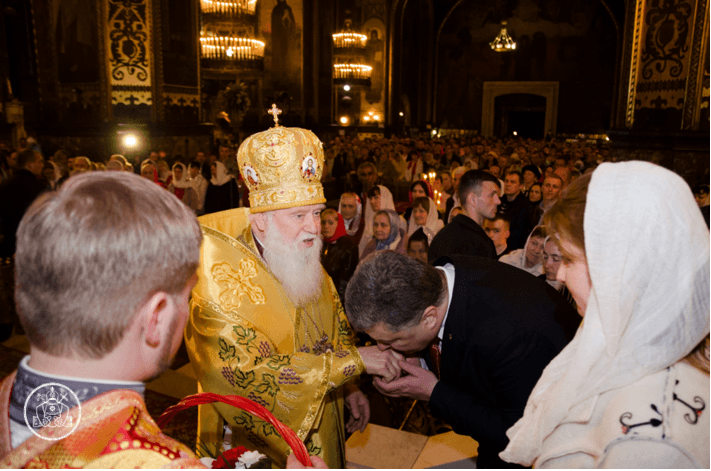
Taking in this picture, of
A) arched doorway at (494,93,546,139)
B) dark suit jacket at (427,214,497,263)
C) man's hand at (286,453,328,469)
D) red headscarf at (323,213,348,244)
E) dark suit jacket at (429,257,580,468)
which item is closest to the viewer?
man's hand at (286,453,328,469)

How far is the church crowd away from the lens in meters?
0.84

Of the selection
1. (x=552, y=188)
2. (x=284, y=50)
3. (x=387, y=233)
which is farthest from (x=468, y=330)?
(x=284, y=50)

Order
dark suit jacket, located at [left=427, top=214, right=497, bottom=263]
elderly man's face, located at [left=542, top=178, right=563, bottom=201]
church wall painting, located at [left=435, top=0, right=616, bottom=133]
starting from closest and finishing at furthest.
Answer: dark suit jacket, located at [left=427, top=214, right=497, bottom=263]
elderly man's face, located at [left=542, top=178, right=563, bottom=201]
church wall painting, located at [left=435, top=0, right=616, bottom=133]

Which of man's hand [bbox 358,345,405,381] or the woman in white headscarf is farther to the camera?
man's hand [bbox 358,345,405,381]

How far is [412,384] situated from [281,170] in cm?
108

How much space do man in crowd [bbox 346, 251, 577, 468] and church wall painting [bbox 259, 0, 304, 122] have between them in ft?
56.3

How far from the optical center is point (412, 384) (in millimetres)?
1914

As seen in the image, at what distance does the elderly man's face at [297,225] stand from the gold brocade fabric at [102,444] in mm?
1423

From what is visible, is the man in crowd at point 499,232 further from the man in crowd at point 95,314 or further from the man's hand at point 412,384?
the man in crowd at point 95,314

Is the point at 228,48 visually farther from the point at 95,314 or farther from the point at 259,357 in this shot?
the point at 95,314

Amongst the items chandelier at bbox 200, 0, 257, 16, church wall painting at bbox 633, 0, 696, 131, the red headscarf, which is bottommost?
the red headscarf

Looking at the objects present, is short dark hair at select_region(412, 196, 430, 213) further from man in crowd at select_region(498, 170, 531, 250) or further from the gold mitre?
the gold mitre

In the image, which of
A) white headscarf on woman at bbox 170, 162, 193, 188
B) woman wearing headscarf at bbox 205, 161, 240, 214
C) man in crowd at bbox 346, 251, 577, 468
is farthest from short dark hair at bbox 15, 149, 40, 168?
man in crowd at bbox 346, 251, 577, 468

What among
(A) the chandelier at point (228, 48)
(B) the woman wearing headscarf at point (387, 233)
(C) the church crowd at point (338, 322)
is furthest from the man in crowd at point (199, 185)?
(A) the chandelier at point (228, 48)
